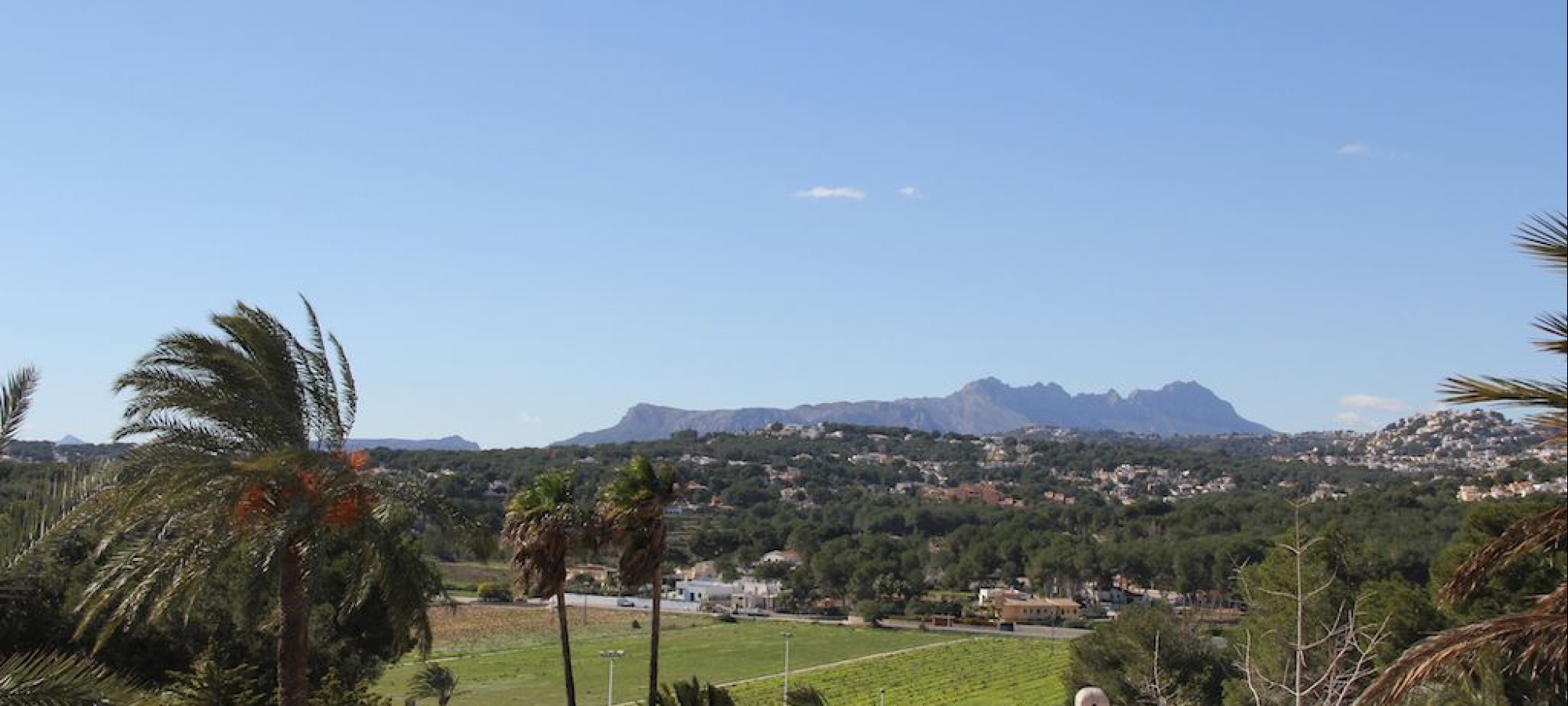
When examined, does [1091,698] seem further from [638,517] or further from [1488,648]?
[638,517]

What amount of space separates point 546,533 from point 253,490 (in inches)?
396

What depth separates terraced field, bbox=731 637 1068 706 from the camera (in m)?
54.7

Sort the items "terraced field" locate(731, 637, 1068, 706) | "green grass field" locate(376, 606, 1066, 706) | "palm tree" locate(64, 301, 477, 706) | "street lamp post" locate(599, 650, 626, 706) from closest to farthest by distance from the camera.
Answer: "palm tree" locate(64, 301, 477, 706)
"street lamp post" locate(599, 650, 626, 706)
"terraced field" locate(731, 637, 1068, 706)
"green grass field" locate(376, 606, 1066, 706)

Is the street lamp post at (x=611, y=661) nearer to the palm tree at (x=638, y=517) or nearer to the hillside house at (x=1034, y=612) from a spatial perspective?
the palm tree at (x=638, y=517)

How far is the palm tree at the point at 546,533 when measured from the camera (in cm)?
2430

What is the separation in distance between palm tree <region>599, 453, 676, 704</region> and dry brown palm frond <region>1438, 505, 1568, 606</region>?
17768 millimetres

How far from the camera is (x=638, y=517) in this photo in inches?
962

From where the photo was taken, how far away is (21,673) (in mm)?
8758

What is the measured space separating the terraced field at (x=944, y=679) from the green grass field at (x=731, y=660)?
69mm

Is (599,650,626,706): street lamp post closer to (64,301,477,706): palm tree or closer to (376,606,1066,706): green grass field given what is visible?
(376,606,1066,706): green grass field

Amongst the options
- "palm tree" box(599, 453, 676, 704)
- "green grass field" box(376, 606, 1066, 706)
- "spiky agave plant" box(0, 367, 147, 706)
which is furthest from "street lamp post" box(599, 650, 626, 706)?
"spiky agave plant" box(0, 367, 147, 706)

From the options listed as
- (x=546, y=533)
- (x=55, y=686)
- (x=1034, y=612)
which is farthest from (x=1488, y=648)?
(x=1034, y=612)

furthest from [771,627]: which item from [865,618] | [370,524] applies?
[370,524]

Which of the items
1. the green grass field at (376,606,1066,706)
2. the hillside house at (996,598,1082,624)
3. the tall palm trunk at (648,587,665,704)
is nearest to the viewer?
the tall palm trunk at (648,587,665,704)
